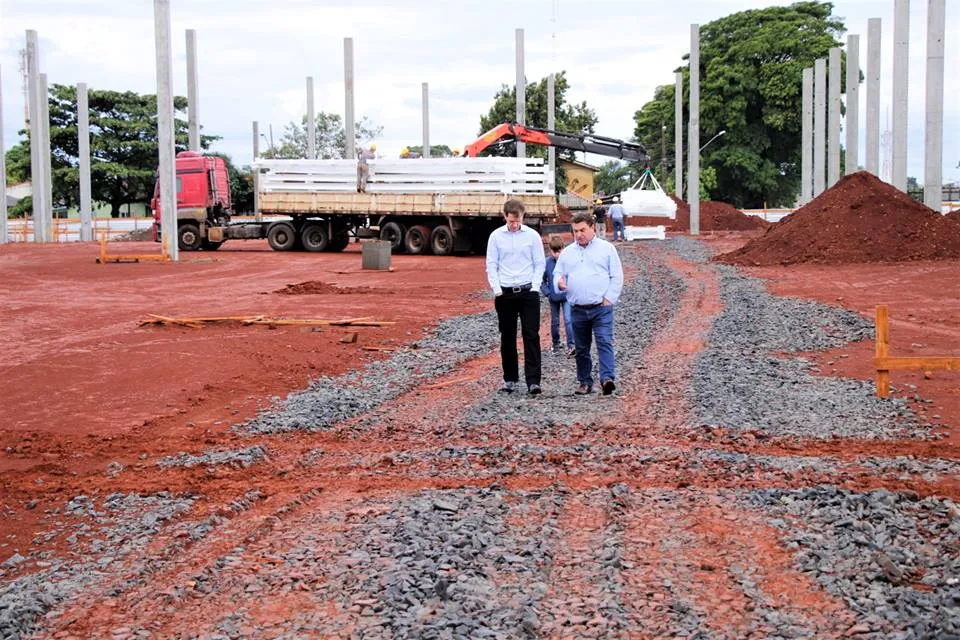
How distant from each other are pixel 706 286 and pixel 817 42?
53.2 m

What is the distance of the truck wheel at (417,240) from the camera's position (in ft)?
119

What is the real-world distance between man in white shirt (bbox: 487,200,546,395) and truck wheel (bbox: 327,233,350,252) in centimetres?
2791

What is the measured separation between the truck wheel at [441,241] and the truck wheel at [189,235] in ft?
30.3

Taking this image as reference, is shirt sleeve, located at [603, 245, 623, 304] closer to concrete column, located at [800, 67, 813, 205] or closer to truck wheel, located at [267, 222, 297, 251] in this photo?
truck wheel, located at [267, 222, 297, 251]

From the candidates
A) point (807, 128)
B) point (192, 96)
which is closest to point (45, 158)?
point (192, 96)

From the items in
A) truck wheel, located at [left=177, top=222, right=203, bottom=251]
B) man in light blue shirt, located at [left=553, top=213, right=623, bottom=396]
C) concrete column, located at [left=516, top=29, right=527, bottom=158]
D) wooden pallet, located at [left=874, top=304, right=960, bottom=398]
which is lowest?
wooden pallet, located at [left=874, top=304, right=960, bottom=398]

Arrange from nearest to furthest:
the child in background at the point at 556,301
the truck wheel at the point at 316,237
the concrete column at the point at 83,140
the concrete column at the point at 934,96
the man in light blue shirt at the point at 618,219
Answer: the child in background at the point at 556,301, the concrete column at the point at 934,96, the truck wheel at the point at 316,237, the man in light blue shirt at the point at 618,219, the concrete column at the point at 83,140

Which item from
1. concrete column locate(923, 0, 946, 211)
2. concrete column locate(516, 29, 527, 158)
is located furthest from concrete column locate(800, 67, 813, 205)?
concrete column locate(923, 0, 946, 211)

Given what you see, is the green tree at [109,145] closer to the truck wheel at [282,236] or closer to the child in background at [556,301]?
the truck wheel at [282,236]

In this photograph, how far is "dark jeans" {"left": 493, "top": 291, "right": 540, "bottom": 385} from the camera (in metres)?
10.9

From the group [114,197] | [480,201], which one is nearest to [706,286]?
[480,201]

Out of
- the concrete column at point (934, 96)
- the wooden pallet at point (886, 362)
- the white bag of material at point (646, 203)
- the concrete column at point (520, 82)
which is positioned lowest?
the wooden pallet at point (886, 362)

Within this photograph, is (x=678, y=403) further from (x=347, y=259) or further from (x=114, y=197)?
(x=114, y=197)

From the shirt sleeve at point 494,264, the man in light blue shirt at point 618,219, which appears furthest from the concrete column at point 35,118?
the shirt sleeve at point 494,264
